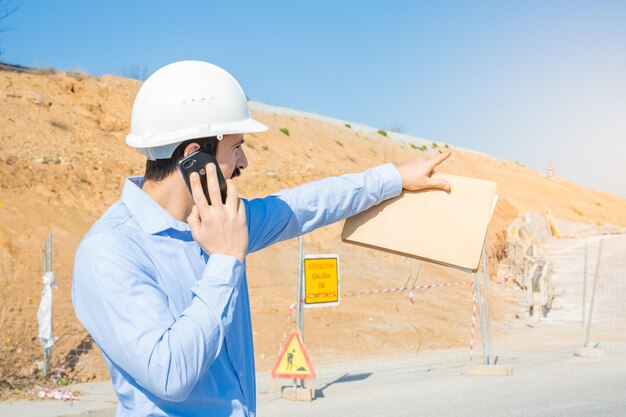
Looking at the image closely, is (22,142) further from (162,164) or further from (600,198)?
(600,198)

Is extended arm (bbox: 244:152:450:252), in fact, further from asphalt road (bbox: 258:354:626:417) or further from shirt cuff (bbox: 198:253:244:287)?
asphalt road (bbox: 258:354:626:417)

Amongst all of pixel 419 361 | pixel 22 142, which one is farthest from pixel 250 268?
pixel 22 142

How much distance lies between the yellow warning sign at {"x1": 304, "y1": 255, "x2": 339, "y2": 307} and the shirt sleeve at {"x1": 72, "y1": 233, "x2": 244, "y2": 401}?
30.8 ft

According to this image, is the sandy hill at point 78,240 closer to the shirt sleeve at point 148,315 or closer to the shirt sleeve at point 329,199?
the shirt sleeve at point 329,199

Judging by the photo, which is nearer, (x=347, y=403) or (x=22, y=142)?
(x=347, y=403)

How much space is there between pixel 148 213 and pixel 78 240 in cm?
1893

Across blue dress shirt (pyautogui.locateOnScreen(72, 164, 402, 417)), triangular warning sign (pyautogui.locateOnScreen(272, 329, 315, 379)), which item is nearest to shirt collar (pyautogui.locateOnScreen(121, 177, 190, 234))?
blue dress shirt (pyautogui.locateOnScreen(72, 164, 402, 417))

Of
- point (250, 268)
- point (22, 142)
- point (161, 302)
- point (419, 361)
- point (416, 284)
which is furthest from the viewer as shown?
point (22, 142)

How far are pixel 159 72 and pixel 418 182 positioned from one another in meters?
1.06

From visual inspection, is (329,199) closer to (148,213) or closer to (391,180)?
(391,180)

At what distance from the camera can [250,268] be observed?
828 inches

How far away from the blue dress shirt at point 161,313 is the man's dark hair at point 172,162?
71 mm

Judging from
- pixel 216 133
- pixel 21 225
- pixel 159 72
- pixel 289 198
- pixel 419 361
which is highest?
pixel 159 72

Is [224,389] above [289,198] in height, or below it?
below
